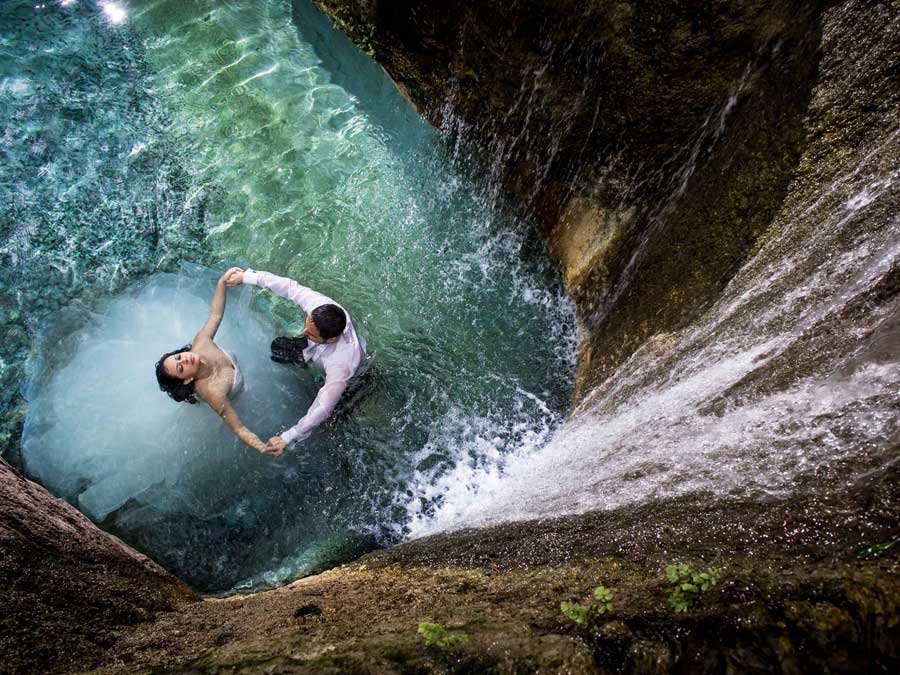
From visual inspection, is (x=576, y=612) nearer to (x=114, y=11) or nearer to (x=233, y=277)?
(x=233, y=277)

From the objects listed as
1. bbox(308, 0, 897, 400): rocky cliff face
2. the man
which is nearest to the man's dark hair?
the man

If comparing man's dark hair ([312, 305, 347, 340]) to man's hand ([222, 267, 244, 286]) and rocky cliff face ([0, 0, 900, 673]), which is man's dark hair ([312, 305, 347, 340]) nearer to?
man's hand ([222, 267, 244, 286])

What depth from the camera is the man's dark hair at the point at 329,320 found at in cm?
364

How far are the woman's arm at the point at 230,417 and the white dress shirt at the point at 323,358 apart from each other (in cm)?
27

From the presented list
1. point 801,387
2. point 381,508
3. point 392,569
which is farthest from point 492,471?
point 801,387

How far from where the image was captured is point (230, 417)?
3.99 metres

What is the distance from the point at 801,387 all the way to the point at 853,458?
449 mm

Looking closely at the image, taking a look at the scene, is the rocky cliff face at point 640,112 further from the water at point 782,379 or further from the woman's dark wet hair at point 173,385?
the woman's dark wet hair at point 173,385

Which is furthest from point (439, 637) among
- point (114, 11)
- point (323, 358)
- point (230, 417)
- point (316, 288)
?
point (114, 11)

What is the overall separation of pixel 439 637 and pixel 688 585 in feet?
2.57

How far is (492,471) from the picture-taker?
4.12 m

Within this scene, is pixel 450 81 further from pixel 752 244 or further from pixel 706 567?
pixel 706 567

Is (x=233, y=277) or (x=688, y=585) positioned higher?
(x=688, y=585)

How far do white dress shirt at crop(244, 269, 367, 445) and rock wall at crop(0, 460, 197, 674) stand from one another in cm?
125
